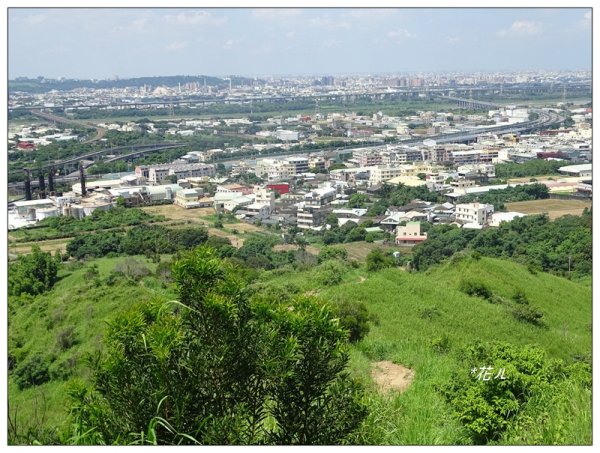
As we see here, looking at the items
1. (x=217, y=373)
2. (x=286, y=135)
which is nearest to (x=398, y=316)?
(x=217, y=373)

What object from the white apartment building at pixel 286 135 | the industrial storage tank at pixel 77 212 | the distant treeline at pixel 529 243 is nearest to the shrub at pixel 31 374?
the distant treeline at pixel 529 243

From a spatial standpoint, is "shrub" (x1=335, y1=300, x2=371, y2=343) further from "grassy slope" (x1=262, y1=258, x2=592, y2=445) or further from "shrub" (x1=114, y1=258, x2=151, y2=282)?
"shrub" (x1=114, y1=258, x2=151, y2=282)

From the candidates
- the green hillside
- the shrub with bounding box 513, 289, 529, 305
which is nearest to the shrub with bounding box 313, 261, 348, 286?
the green hillside

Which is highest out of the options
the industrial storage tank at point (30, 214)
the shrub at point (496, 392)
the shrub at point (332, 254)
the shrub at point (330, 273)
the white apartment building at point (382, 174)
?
the white apartment building at point (382, 174)

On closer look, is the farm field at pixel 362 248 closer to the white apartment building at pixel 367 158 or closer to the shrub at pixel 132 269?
the shrub at pixel 132 269

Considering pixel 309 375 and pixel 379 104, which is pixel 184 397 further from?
pixel 379 104

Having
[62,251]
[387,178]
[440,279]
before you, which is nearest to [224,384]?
[440,279]
